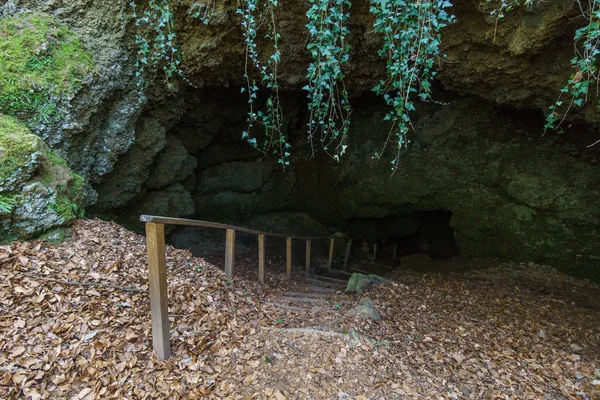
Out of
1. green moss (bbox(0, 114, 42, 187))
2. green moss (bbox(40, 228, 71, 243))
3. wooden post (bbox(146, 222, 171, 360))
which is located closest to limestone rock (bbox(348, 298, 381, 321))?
wooden post (bbox(146, 222, 171, 360))

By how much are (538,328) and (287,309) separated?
10.1 feet

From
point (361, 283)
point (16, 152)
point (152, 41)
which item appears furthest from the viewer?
point (361, 283)

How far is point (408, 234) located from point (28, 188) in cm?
1032

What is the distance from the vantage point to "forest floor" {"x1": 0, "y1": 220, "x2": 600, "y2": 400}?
2389 millimetres

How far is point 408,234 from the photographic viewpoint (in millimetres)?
11500

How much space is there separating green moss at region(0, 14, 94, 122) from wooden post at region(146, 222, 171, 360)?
2944 millimetres

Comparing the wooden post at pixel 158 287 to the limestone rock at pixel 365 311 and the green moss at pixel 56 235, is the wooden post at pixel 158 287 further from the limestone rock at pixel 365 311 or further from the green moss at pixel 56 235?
the limestone rock at pixel 365 311

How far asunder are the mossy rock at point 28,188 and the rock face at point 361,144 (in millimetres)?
704

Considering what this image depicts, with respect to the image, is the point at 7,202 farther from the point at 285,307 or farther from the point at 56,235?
the point at 285,307

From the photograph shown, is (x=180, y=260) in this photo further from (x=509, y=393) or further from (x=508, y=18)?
(x=508, y=18)

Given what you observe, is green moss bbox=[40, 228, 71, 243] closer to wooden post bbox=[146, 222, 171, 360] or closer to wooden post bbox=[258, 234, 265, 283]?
wooden post bbox=[146, 222, 171, 360]

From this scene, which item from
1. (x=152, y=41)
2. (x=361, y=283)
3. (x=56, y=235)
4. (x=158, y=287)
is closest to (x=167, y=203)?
(x=152, y=41)

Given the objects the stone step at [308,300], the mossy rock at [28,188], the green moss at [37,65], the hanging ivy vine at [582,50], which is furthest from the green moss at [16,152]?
the hanging ivy vine at [582,50]

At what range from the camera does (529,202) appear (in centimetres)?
716
